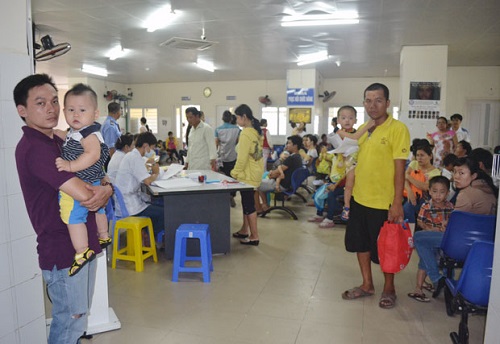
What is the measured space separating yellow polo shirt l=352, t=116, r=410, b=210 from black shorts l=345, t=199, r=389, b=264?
64 millimetres

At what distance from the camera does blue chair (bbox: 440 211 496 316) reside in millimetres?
2529

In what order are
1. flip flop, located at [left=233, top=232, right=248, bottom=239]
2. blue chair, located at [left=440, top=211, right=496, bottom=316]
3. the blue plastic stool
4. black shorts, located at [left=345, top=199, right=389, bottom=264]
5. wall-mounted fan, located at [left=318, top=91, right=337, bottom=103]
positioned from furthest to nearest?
wall-mounted fan, located at [left=318, top=91, right=337, bottom=103] → flip flop, located at [left=233, top=232, right=248, bottom=239] → the blue plastic stool → black shorts, located at [left=345, top=199, right=389, bottom=264] → blue chair, located at [left=440, top=211, right=496, bottom=316]

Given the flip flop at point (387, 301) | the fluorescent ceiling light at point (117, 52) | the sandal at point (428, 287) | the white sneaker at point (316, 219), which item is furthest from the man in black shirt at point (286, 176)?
the fluorescent ceiling light at point (117, 52)

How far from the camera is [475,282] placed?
221 cm

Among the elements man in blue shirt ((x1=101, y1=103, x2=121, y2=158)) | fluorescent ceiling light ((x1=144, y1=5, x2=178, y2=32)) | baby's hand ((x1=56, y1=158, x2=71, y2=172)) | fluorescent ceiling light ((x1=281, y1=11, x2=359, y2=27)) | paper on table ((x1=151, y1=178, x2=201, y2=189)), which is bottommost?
paper on table ((x1=151, y1=178, x2=201, y2=189))

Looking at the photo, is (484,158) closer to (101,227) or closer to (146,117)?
(101,227)

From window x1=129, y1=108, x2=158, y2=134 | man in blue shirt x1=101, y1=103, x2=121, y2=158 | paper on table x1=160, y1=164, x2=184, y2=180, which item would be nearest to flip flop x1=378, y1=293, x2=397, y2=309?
paper on table x1=160, y1=164, x2=184, y2=180

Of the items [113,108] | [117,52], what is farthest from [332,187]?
[117,52]

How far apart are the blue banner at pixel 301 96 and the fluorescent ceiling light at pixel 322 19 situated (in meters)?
4.96

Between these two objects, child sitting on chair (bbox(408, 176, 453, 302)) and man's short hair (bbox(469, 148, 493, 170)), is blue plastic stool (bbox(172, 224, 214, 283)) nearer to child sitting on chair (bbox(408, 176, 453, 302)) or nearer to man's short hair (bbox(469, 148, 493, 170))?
child sitting on chair (bbox(408, 176, 453, 302))

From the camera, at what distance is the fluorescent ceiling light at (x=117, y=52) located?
845 centimetres

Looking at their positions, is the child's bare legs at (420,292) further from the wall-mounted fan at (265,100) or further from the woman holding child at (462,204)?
the wall-mounted fan at (265,100)

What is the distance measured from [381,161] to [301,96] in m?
8.72

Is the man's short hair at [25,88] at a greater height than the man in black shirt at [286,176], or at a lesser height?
greater
